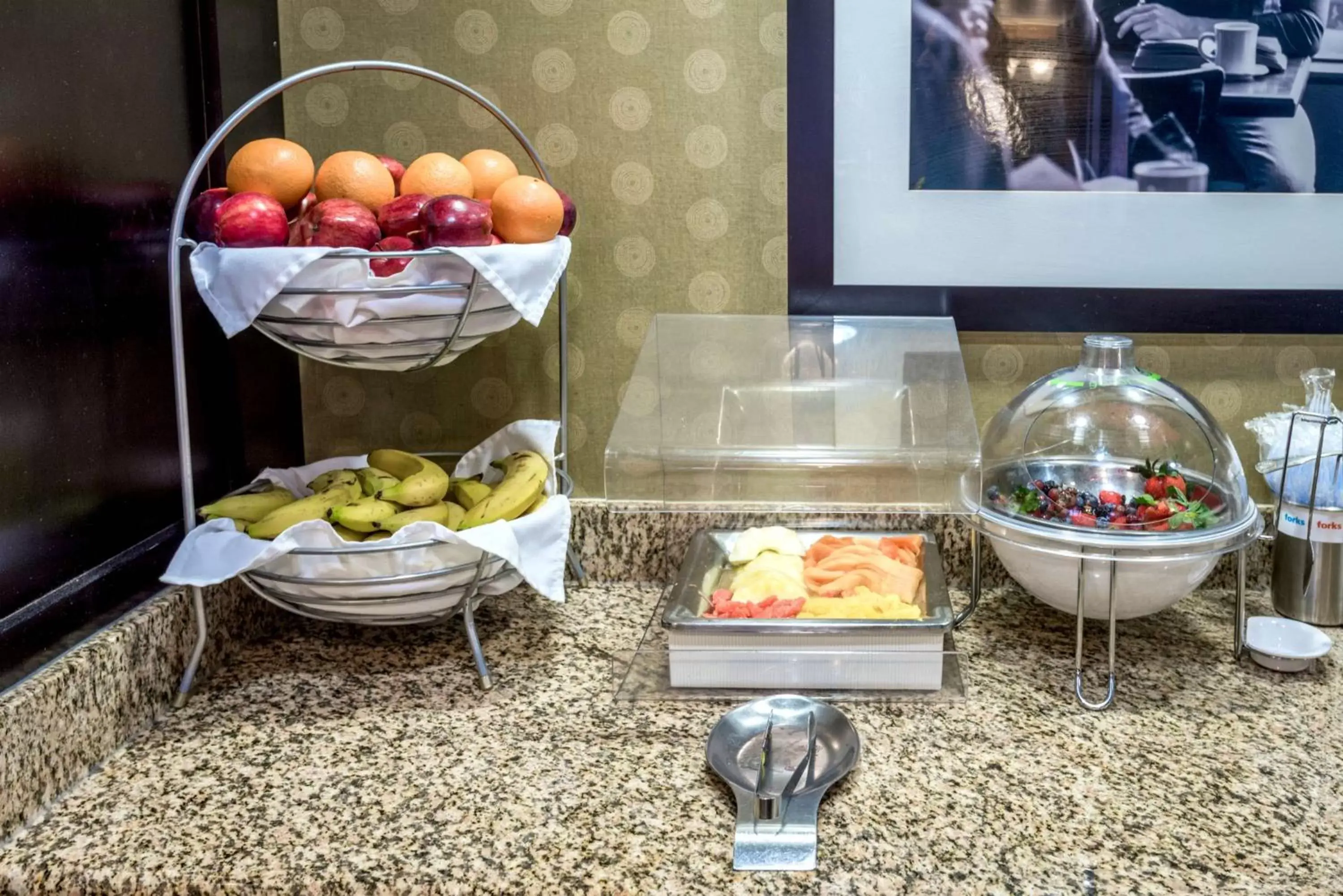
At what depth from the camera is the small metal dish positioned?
0.68 meters

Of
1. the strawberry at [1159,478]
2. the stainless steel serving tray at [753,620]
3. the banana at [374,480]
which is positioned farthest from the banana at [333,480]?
the strawberry at [1159,478]

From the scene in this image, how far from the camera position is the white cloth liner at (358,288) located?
0.84m

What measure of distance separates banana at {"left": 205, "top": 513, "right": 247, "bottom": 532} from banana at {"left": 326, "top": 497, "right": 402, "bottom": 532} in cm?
8

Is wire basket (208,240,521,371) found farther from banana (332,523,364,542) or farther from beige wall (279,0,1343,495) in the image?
beige wall (279,0,1343,495)

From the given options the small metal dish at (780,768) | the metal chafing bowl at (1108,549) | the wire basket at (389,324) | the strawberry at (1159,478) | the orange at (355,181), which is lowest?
the small metal dish at (780,768)

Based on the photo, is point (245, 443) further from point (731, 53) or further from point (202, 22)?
point (731, 53)

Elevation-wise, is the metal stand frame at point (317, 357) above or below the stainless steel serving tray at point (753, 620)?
above

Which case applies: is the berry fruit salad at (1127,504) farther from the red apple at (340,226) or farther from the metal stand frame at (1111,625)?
the red apple at (340,226)

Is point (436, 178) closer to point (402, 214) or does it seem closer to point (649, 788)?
point (402, 214)

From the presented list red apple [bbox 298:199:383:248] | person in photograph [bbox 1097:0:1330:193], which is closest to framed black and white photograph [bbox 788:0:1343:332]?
person in photograph [bbox 1097:0:1330:193]

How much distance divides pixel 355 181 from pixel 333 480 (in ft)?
0.93

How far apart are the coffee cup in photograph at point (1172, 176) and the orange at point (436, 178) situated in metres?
0.65

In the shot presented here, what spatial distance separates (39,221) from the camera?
0.82m

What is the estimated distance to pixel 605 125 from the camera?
1153 mm
